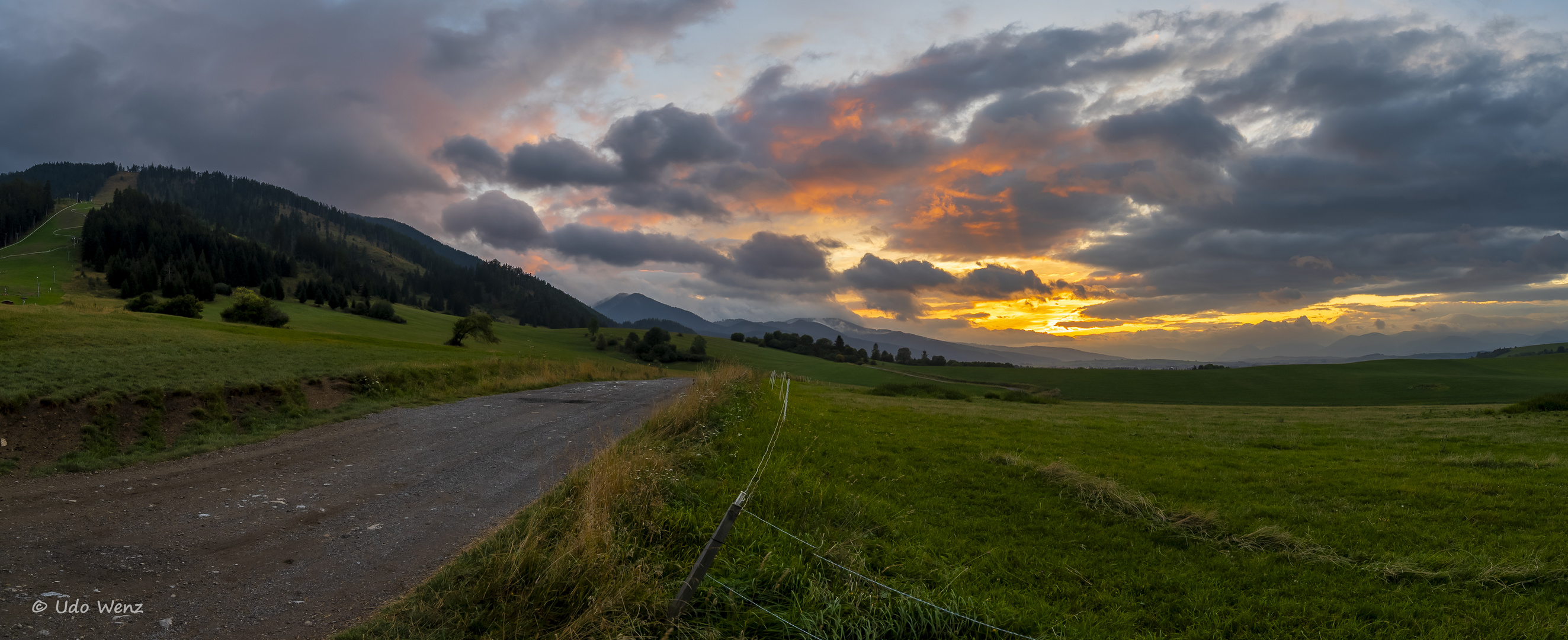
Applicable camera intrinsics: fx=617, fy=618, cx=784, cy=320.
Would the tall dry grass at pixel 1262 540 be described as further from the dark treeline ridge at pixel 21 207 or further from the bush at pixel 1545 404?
the dark treeline ridge at pixel 21 207

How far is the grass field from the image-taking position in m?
5.48

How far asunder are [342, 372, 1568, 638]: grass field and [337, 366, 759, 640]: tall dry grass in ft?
0.08

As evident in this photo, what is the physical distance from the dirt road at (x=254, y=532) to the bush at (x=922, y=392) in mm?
40412

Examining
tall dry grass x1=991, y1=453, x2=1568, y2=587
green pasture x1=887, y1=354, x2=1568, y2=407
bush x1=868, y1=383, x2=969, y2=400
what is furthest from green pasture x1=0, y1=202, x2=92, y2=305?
green pasture x1=887, y1=354, x2=1568, y2=407

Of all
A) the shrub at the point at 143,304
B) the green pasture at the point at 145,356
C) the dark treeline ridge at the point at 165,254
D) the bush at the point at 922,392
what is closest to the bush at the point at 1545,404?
the bush at the point at 922,392

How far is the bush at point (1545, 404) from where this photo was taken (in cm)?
2364

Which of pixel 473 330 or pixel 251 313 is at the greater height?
pixel 251 313

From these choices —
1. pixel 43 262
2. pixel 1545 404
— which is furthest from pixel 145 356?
pixel 43 262

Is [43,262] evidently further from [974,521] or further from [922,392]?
[974,521]

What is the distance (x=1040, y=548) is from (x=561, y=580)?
584cm

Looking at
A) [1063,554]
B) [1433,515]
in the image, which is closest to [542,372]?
[1063,554]

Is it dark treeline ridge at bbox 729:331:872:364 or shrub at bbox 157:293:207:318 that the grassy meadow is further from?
dark treeline ridge at bbox 729:331:872:364

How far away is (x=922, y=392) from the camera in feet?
190

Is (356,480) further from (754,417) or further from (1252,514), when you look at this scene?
(1252,514)
